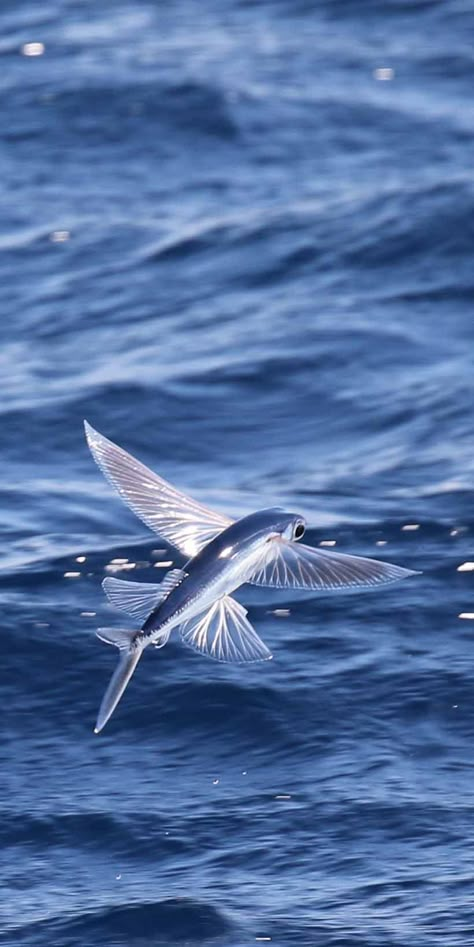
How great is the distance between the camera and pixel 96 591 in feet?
27.7

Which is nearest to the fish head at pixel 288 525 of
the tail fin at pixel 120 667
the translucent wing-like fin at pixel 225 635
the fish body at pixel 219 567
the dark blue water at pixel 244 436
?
the fish body at pixel 219 567

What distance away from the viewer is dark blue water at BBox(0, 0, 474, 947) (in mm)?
6375

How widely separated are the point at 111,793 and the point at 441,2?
Result: 11894 millimetres

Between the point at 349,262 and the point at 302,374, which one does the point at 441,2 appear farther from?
the point at 302,374

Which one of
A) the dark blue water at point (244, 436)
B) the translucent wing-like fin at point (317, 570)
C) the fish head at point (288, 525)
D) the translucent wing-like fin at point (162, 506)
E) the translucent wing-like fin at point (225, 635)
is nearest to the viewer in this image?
the translucent wing-like fin at point (317, 570)

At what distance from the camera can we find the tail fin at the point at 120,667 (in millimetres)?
4777

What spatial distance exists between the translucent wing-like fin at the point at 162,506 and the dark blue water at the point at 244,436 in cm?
132

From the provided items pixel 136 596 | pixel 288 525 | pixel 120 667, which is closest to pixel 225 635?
pixel 136 596

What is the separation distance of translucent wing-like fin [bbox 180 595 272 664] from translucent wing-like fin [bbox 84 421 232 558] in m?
0.21

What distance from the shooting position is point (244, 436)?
33.7 feet

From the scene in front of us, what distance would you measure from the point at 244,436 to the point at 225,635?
16.8 ft

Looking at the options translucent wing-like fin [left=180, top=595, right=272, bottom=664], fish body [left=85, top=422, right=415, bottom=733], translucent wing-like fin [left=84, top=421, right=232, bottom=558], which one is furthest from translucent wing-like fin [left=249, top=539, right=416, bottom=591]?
translucent wing-like fin [left=84, top=421, right=232, bottom=558]

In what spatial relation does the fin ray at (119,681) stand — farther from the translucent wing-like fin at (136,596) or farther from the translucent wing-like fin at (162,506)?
the translucent wing-like fin at (162,506)

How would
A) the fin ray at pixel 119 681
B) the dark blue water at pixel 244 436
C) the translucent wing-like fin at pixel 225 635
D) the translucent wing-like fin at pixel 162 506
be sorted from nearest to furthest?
1. the fin ray at pixel 119 681
2. the translucent wing-like fin at pixel 225 635
3. the translucent wing-like fin at pixel 162 506
4. the dark blue water at pixel 244 436
